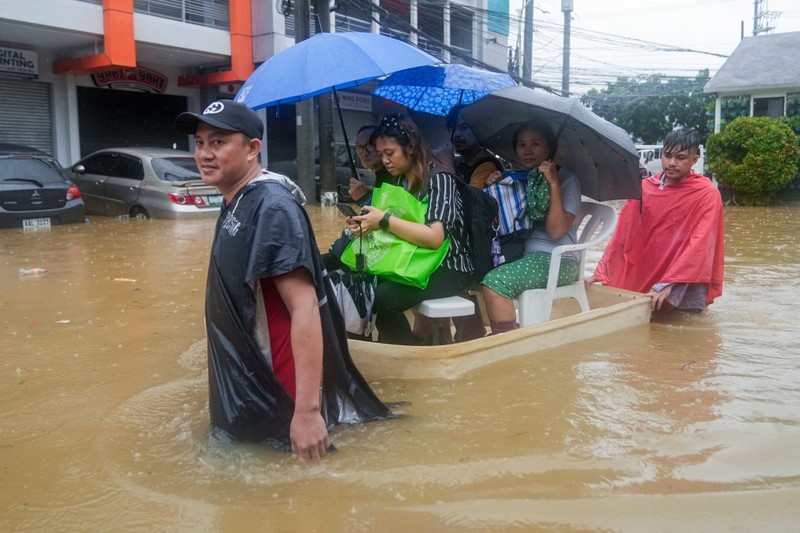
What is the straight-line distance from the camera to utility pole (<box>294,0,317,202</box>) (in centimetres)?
1550

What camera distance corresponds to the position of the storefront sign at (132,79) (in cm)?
1812

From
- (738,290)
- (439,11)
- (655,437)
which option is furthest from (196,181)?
(439,11)

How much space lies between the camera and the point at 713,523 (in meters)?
2.54

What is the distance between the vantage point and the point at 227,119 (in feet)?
9.28

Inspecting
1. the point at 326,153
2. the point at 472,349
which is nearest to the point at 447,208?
the point at 472,349

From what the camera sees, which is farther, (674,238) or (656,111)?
(656,111)

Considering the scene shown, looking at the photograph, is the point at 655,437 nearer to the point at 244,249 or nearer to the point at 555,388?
the point at 555,388

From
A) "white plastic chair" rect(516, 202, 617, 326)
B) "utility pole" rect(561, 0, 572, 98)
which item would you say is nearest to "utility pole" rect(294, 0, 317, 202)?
"white plastic chair" rect(516, 202, 617, 326)

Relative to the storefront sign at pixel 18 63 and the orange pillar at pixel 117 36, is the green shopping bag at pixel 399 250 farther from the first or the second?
the storefront sign at pixel 18 63

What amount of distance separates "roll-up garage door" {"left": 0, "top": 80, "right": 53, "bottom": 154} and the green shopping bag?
1521 centimetres

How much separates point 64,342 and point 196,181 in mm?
8496

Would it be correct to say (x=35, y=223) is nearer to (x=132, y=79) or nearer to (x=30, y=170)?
(x=30, y=170)

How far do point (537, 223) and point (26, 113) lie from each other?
15838 mm

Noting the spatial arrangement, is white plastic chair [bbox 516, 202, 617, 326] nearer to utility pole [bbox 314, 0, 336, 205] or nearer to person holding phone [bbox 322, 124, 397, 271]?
person holding phone [bbox 322, 124, 397, 271]
